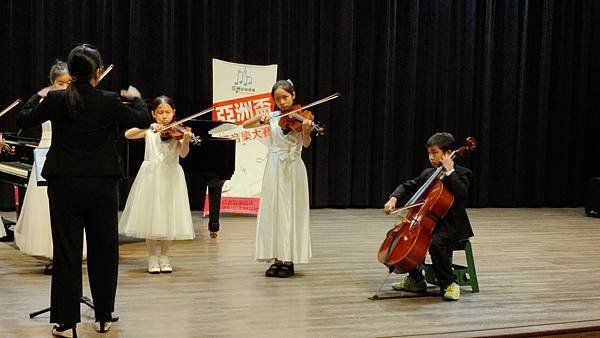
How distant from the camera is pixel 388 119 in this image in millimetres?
8586

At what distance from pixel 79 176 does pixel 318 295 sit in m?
1.66

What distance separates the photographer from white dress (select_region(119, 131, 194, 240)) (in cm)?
448

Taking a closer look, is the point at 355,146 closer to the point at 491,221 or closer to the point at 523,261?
the point at 491,221

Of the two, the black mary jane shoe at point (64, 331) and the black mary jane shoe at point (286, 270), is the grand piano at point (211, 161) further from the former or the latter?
the black mary jane shoe at point (64, 331)

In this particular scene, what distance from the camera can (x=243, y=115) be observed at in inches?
290

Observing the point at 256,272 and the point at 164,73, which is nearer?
the point at 256,272

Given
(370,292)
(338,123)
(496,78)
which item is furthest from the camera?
(496,78)

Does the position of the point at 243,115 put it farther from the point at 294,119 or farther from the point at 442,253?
the point at 442,253

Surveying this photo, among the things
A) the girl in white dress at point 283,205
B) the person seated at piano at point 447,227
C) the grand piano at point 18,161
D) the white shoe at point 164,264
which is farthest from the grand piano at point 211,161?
the person seated at piano at point 447,227

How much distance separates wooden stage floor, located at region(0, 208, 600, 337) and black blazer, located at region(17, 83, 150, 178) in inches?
29.9

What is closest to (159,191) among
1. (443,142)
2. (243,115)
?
(443,142)

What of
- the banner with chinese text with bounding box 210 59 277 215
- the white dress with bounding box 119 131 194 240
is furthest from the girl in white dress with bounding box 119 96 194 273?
the banner with chinese text with bounding box 210 59 277 215

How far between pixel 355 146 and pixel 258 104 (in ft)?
5.24

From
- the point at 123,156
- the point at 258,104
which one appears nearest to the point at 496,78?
the point at 258,104
